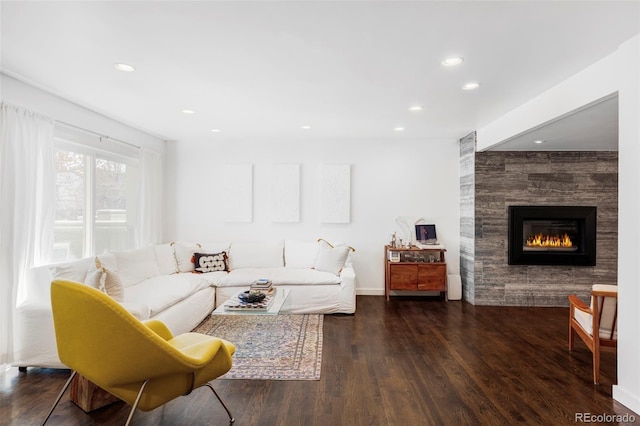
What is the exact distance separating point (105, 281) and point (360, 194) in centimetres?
373

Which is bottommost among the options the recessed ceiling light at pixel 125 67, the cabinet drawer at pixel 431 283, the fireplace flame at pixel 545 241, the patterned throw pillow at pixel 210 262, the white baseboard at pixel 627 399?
the white baseboard at pixel 627 399

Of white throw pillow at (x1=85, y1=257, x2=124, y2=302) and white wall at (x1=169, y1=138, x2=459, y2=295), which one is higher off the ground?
white wall at (x1=169, y1=138, x2=459, y2=295)

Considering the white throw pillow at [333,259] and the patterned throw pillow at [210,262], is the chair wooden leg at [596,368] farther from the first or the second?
the patterned throw pillow at [210,262]

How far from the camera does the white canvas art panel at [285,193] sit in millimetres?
5664

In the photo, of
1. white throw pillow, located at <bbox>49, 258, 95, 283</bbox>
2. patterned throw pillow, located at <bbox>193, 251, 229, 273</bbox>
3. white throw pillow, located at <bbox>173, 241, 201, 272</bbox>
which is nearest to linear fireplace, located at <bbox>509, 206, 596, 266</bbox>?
patterned throw pillow, located at <bbox>193, 251, 229, 273</bbox>

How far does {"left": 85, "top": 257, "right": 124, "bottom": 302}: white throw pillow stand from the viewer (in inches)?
118

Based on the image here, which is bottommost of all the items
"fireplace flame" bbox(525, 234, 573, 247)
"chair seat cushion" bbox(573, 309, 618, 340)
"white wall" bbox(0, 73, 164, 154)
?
"chair seat cushion" bbox(573, 309, 618, 340)

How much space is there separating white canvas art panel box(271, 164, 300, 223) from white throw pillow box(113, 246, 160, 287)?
1.92 metres

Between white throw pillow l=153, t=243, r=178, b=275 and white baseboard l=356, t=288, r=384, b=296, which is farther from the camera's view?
white baseboard l=356, t=288, r=384, b=296

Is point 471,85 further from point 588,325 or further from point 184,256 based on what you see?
point 184,256

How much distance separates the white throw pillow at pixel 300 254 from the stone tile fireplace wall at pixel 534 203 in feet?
7.62

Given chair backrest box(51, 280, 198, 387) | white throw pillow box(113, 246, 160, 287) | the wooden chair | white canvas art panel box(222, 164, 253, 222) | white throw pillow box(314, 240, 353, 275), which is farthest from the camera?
white canvas art panel box(222, 164, 253, 222)

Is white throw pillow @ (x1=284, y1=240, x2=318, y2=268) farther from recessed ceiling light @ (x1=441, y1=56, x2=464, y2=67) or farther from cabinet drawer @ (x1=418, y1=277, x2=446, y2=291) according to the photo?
recessed ceiling light @ (x1=441, y1=56, x2=464, y2=67)

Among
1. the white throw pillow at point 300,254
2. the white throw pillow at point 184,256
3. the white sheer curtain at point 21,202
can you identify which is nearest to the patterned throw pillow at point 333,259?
the white throw pillow at point 300,254
